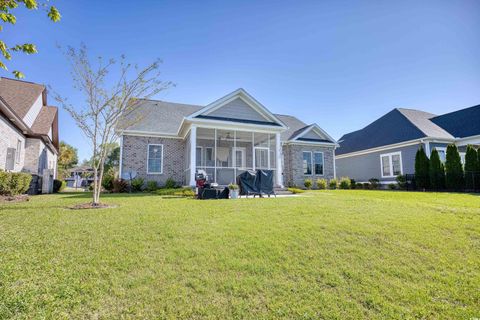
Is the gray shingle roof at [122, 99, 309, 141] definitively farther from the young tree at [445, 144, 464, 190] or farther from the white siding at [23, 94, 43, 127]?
the young tree at [445, 144, 464, 190]

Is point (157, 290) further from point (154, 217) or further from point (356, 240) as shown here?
point (356, 240)

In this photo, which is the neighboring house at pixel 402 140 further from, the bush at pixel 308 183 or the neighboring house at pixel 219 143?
the bush at pixel 308 183

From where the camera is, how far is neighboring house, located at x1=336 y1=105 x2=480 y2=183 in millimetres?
18266

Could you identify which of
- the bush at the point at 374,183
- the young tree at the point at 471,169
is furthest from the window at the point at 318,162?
the young tree at the point at 471,169

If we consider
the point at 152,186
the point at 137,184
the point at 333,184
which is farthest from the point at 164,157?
the point at 333,184

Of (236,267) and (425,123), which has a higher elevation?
(425,123)

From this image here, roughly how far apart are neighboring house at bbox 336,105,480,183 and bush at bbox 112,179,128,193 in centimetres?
→ 1985

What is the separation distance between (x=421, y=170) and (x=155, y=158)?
17.9m

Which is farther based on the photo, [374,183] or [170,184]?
[374,183]

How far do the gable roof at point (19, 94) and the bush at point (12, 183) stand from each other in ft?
18.0

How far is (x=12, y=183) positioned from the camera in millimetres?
9906

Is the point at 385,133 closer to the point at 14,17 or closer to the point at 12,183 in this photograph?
the point at 14,17

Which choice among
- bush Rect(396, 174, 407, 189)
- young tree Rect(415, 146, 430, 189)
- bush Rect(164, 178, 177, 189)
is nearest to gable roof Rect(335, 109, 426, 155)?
young tree Rect(415, 146, 430, 189)

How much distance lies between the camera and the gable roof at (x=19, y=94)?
14297 millimetres
